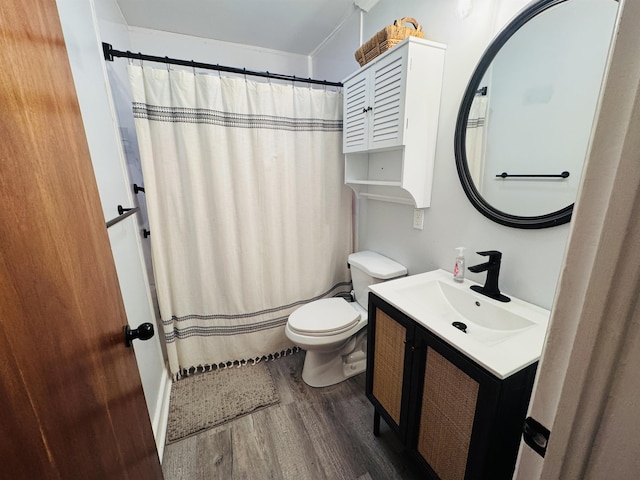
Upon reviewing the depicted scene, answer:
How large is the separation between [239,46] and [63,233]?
8.15 ft

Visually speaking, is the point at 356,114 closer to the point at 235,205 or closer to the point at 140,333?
the point at 235,205

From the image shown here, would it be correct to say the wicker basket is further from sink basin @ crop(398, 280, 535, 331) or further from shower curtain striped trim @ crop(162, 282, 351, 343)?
shower curtain striped trim @ crop(162, 282, 351, 343)

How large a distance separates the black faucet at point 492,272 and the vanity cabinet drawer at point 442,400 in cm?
37

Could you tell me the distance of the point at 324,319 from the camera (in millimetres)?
1699

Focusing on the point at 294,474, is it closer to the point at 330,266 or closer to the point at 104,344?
the point at 104,344

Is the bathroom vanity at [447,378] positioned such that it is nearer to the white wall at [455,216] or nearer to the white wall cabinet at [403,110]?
the white wall at [455,216]

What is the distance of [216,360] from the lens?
6.40ft

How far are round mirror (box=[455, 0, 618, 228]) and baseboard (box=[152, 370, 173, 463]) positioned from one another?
1.97 m

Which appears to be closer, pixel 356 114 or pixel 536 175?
pixel 536 175

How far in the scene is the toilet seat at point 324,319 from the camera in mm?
1614

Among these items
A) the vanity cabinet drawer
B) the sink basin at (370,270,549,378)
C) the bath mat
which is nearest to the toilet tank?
the sink basin at (370,270,549,378)

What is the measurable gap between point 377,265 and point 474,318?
2.16 feet

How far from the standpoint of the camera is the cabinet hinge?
1.40 ft

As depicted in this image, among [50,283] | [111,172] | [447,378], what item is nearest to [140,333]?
[50,283]
